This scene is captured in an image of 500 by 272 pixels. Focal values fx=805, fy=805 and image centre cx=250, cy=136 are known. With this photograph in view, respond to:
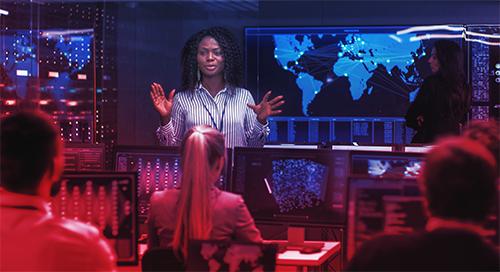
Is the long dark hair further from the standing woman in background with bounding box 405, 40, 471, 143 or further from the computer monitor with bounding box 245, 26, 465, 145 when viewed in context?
the computer monitor with bounding box 245, 26, 465, 145

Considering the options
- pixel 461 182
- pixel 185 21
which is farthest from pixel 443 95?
pixel 461 182

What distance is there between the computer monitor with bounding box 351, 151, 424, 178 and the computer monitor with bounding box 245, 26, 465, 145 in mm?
4239

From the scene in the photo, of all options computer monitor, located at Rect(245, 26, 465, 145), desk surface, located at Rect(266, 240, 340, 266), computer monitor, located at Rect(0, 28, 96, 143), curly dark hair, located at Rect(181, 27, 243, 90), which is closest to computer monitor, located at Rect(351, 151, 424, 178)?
desk surface, located at Rect(266, 240, 340, 266)

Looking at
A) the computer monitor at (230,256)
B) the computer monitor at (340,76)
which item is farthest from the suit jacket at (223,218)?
the computer monitor at (340,76)

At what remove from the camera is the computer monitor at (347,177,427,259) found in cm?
297

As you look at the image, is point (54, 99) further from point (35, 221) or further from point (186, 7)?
point (35, 221)

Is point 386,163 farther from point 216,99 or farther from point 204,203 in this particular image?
point 216,99

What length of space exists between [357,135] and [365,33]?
1046mm

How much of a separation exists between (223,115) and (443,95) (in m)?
1.85

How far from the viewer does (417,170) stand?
3.85m

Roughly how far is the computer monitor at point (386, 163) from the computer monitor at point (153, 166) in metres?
0.69

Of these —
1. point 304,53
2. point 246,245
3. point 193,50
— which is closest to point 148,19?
point 304,53

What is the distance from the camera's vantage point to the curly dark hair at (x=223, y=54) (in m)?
5.57

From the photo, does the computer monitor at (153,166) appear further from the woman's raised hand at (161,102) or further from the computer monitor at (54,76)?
the computer monitor at (54,76)
